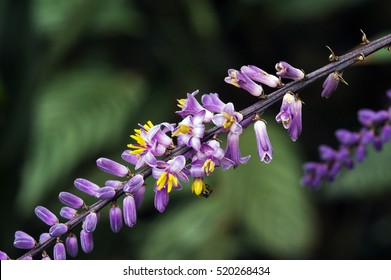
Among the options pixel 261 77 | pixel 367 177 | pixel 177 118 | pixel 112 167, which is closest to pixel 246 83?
pixel 261 77

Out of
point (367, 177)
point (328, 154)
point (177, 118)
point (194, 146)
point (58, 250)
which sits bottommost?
point (58, 250)

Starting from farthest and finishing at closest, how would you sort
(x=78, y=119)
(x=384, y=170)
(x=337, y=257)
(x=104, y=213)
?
(x=78, y=119) → (x=337, y=257) → (x=104, y=213) → (x=384, y=170)

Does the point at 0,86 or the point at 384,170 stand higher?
the point at 0,86

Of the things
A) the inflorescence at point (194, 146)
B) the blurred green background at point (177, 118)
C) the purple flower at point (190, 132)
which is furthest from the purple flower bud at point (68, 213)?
the blurred green background at point (177, 118)

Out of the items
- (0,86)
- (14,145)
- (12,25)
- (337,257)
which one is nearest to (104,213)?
(14,145)

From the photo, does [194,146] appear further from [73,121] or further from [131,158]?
[73,121]

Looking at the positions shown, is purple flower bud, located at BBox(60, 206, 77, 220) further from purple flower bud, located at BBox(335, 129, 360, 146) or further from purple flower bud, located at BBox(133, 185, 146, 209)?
purple flower bud, located at BBox(335, 129, 360, 146)

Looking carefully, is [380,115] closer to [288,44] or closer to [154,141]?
[154,141]
